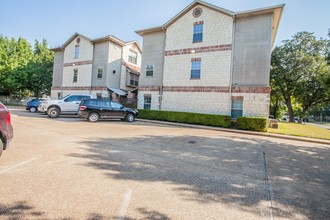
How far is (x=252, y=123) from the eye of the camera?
13117 millimetres

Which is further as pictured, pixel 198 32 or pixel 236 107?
pixel 198 32

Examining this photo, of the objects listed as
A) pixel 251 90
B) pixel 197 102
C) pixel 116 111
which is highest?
pixel 251 90

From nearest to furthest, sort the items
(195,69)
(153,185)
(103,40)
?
(153,185) → (195,69) → (103,40)

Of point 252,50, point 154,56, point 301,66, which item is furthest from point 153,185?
point 301,66

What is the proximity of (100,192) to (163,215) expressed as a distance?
125 cm

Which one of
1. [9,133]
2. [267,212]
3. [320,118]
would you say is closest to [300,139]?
[267,212]

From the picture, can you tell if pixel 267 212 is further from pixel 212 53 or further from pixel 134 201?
pixel 212 53

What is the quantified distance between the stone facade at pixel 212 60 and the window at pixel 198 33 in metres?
0.24

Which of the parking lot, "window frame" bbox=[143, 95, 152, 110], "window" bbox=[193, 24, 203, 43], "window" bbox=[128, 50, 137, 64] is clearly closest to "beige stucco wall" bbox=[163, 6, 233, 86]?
"window" bbox=[193, 24, 203, 43]

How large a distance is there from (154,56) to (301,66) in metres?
20.3

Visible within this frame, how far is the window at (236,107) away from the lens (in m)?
15.1

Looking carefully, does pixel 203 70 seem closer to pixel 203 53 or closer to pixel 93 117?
pixel 203 53

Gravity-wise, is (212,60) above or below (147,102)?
above

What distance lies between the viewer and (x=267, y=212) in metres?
2.95
